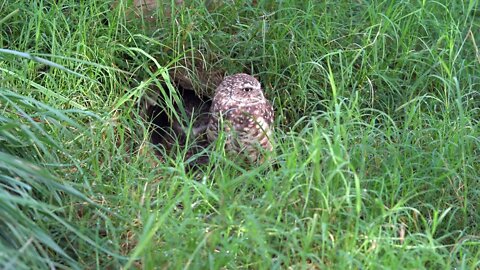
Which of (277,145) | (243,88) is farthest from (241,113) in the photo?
(277,145)

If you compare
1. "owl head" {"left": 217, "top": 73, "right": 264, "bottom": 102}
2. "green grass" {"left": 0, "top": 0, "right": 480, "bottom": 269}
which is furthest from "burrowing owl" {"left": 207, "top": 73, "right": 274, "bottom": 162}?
"green grass" {"left": 0, "top": 0, "right": 480, "bottom": 269}

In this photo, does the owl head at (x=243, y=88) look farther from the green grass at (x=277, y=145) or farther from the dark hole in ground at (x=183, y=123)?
the dark hole in ground at (x=183, y=123)

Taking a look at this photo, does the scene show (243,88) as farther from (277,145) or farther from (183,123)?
(183,123)

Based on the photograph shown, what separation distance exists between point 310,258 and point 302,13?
221 centimetres

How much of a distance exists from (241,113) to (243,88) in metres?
0.13

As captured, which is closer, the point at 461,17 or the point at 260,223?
the point at 260,223

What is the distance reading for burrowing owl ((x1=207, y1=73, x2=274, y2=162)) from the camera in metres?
4.81

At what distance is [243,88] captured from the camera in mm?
4922

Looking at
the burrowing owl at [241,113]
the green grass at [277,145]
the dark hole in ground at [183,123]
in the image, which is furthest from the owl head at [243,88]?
the dark hole in ground at [183,123]

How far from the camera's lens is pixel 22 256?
310 centimetres

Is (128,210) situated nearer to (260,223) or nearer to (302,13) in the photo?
(260,223)

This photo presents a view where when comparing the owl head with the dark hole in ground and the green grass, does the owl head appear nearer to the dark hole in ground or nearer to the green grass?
the green grass

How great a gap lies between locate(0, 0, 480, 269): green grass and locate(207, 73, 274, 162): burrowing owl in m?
0.20

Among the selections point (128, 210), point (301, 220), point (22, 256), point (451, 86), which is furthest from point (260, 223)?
point (451, 86)
